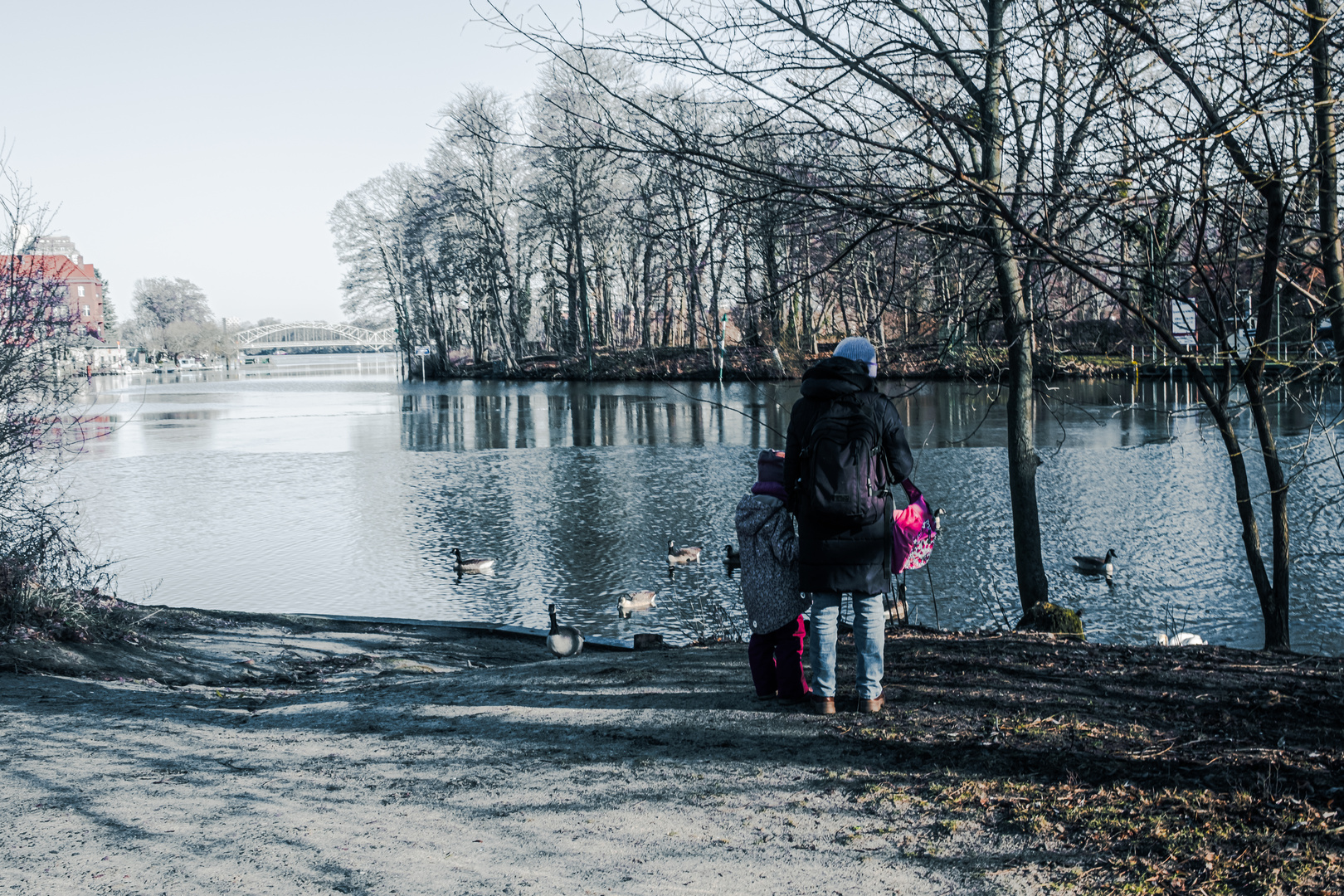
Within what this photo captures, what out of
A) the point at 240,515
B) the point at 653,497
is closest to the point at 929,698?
the point at 653,497

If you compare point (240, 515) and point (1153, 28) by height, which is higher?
point (1153, 28)

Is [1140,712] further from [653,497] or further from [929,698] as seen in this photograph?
[653,497]

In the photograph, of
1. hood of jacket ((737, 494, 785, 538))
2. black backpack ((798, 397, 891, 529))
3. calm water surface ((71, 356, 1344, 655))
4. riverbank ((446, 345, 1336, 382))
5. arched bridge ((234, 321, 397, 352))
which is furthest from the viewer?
arched bridge ((234, 321, 397, 352))

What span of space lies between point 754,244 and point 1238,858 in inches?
169

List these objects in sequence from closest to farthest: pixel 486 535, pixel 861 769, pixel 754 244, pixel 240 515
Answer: pixel 861 769, pixel 754 244, pixel 486 535, pixel 240 515

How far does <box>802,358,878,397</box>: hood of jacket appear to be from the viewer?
4781 mm

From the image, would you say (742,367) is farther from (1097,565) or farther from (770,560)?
(1097,565)

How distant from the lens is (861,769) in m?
4.34

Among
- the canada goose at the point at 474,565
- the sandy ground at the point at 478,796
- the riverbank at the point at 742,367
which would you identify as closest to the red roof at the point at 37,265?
the sandy ground at the point at 478,796

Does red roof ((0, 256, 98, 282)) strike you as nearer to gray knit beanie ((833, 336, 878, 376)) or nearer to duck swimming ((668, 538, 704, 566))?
duck swimming ((668, 538, 704, 566))

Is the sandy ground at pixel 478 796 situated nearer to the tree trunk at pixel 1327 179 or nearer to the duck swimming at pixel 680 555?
the tree trunk at pixel 1327 179

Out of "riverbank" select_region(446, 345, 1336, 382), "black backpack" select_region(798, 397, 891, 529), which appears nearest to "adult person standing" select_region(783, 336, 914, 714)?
"black backpack" select_region(798, 397, 891, 529)

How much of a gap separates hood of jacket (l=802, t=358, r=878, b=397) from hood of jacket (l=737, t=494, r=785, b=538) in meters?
0.66

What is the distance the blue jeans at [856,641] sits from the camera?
4.88 meters
